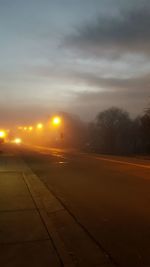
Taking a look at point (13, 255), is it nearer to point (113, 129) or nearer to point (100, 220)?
point (100, 220)

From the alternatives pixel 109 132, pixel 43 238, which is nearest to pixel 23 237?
pixel 43 238

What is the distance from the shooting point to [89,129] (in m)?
139

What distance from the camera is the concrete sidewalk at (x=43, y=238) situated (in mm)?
6555

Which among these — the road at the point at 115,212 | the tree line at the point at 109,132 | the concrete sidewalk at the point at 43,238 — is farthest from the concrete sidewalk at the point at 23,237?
the tree line at the point at 109,132

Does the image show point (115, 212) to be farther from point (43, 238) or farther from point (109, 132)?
point (109, 132)

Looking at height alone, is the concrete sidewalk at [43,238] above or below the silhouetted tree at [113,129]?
below

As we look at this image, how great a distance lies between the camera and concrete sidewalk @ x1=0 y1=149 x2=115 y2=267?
6.55 m

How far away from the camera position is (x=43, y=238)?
7898 mm

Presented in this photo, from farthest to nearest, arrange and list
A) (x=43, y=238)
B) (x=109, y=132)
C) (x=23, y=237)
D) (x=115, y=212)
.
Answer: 1. (x=109, y=132)
2. (x=115, y=212)
3. (x=23, y=237)
4. (x=43, y=238)

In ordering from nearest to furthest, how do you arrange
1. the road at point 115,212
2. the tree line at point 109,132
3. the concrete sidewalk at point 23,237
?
Answer: the concrete sidewalk at point 23,237
the road at point 115,212
the tree line at point 109,132

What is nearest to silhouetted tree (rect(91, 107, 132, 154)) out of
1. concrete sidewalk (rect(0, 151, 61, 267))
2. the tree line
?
the tree line

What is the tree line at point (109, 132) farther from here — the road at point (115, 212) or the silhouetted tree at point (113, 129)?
the road at point (115, 212)

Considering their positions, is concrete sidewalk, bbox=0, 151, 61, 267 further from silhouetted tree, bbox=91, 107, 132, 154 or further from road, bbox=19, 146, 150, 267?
silhouetted tree, bbox=91, 107, 132, 154

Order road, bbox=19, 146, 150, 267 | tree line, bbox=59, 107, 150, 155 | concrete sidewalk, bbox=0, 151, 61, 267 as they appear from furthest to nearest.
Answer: tree line, bbox=59, 107, 150, 155, road, bbox=19, 146, 150, 267, concrete sidewalk, bbox=0, 151, 61, 267
